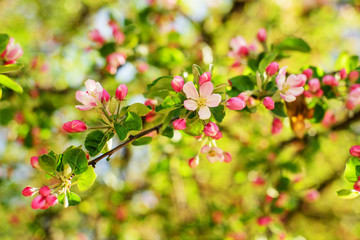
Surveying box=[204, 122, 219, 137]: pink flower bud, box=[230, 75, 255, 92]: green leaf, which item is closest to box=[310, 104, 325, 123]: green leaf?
box=[230, 75, 255, 92]: green leaf

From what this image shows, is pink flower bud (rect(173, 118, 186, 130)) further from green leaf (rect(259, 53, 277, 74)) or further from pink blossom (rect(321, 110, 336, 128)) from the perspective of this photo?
pink blossom (rect(321, 110, 336, 128))

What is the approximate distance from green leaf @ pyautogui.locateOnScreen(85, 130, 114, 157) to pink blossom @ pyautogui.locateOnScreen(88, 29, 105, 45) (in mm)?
1046

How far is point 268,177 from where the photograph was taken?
7.53 ft

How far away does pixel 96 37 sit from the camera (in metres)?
1.87

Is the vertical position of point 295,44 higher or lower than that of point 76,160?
higher

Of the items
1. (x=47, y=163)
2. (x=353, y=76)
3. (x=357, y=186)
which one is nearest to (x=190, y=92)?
(x=47, y=163)

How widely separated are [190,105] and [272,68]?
0.39 meters

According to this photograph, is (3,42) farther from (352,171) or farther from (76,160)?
(352,171)

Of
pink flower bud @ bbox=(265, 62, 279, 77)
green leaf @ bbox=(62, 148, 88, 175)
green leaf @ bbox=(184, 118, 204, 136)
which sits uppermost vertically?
pink flower bud @ bbox=(265, 62, 279, 77)

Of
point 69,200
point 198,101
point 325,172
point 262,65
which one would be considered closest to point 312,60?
point 325,172

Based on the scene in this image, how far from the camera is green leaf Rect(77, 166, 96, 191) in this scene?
1.00 metres

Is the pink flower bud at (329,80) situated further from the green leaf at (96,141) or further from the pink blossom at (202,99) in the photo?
the green leaf at (96,141)

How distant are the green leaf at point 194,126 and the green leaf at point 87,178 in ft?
1.18

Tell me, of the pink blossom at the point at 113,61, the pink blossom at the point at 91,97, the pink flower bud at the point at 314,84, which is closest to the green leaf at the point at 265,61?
the pink flower bud at the point at 314,84
